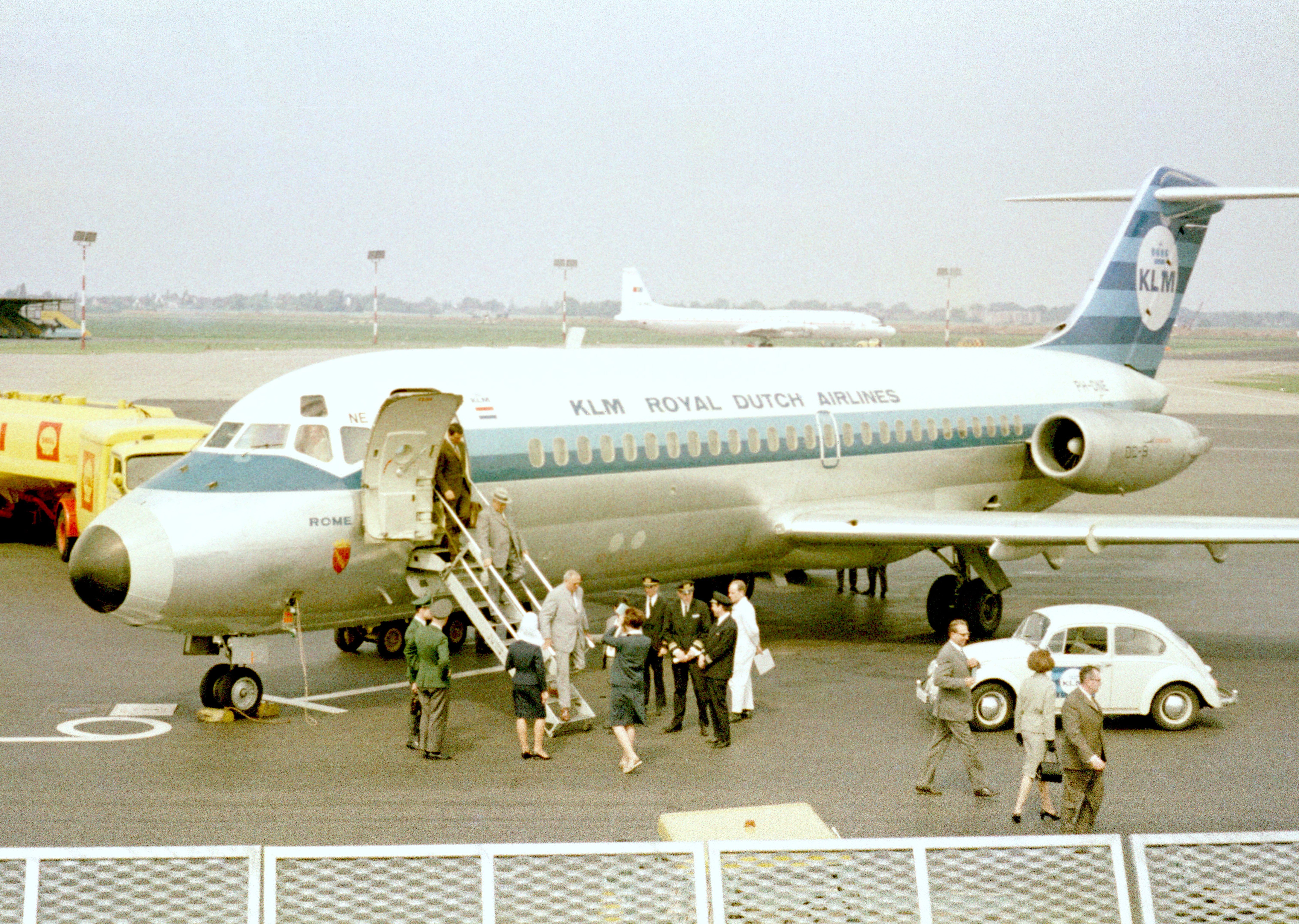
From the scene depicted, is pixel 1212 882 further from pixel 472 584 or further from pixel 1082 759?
pixel 472 584

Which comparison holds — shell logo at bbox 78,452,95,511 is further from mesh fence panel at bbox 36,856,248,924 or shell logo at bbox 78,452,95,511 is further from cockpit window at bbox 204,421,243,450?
mesh fence panel at bbox 36,856,248,924

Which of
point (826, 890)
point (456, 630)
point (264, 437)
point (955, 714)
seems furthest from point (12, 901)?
point (456, 630)

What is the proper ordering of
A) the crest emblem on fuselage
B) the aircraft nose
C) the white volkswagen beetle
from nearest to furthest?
1. the aircraft nose
2. the white volkswagen beetle
3. the crest emblem on fuselage

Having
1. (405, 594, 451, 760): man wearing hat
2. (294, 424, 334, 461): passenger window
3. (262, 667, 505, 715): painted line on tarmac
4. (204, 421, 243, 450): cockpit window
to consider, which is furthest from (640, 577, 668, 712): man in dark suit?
(204, 421, 243, 450): cockpit window

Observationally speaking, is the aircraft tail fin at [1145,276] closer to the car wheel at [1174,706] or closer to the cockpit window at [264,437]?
the car wheel at [1174,706]

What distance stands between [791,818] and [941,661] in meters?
4.97

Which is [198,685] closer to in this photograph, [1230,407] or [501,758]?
[501,758]

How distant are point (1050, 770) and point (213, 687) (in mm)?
9053

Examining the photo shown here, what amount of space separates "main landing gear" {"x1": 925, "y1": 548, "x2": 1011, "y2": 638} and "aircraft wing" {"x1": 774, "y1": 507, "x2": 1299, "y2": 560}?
2.28ft

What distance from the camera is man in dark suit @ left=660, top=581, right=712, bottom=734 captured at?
1642cm

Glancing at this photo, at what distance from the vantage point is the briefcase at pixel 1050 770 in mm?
12906

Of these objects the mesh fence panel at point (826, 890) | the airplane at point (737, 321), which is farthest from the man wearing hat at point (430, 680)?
the airplane at point (737, 321)

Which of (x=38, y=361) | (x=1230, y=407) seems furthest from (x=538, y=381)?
(x=38, y=361)

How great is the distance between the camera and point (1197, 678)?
16.5 metres
